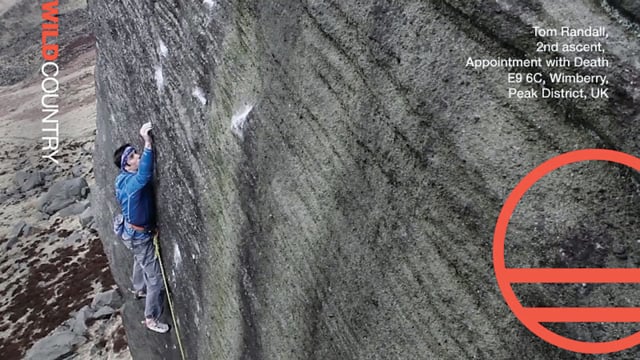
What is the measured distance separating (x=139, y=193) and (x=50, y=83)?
31660mm

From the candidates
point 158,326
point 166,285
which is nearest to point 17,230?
point 158,326

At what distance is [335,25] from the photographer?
311 cm

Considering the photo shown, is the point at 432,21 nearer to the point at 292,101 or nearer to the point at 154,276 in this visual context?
the point at 292,101

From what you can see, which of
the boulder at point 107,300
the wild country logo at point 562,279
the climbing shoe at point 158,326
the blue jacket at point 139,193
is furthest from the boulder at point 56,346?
the wild country logo at point 562,279

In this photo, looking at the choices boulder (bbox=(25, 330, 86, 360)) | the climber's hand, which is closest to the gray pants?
the climber's hand

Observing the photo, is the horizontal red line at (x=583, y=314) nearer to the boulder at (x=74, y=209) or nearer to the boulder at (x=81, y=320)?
the boulder at (x=81, y=320)

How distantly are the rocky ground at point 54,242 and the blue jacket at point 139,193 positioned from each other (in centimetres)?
761

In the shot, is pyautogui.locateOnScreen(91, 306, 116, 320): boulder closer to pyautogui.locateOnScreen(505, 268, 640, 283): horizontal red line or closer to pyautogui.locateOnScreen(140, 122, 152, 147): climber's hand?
pyautogui.locateOnScreen(140, 122, 152, 147): climber's hand

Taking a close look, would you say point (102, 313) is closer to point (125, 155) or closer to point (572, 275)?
point (125, 155)

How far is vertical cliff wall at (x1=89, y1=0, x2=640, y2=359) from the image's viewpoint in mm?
2115

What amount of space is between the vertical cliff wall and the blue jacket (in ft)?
3.39

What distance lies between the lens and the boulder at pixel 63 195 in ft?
67.4

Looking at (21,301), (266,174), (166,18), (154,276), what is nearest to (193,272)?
(154,276)

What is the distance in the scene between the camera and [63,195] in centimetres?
2089
